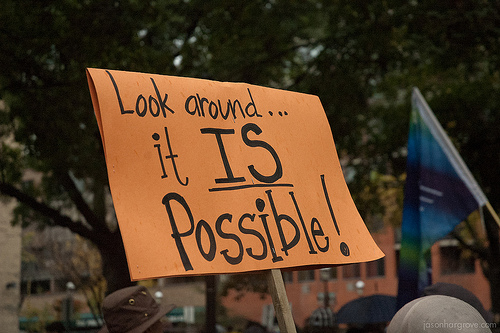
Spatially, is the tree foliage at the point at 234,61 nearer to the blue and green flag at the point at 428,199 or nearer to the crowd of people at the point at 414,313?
the blue and green flag at the point at 428,199

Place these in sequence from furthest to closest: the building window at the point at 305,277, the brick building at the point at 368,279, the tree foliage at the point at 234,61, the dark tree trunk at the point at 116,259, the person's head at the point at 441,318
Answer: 1. the building window at the point at 305,277
2. the brick building at the point at 368,279
3. the dark tree trunk at the point at 116,259
4. the tree foliage at the point at 234,61
5. the person's head at the point at 441,318

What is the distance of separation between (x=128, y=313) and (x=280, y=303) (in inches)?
44.4

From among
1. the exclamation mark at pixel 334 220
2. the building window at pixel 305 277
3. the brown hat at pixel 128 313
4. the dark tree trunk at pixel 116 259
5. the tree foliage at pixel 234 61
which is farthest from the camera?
the building window at pixel 305 277

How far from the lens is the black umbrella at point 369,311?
11.6 meters

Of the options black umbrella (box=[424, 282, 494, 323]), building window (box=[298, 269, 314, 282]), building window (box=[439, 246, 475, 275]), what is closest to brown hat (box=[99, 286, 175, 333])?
black umbrella (box=[424, 282, 494, 323])

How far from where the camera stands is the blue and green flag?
5.52 m

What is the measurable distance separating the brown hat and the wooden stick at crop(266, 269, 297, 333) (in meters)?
0.99

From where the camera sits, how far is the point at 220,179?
261 cm

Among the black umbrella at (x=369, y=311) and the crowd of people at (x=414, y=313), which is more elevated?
the crowd of people at (x=414, y=313)

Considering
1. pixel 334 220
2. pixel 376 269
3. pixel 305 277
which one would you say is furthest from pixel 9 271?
pixel 376 269

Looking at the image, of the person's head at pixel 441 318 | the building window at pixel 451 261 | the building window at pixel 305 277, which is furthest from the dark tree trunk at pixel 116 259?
the building window at pixel 305 277

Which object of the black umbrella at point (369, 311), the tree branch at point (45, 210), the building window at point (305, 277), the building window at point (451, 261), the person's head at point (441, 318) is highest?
the tree branch at point (45, 210)

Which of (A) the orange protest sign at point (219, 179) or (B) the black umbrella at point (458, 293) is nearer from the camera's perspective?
(A) the orange protest sign at point (219, 179)

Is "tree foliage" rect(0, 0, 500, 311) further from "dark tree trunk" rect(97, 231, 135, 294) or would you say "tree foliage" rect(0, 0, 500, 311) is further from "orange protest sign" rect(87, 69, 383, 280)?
"orange protest sign" rect(87, 69, 383, 280)
